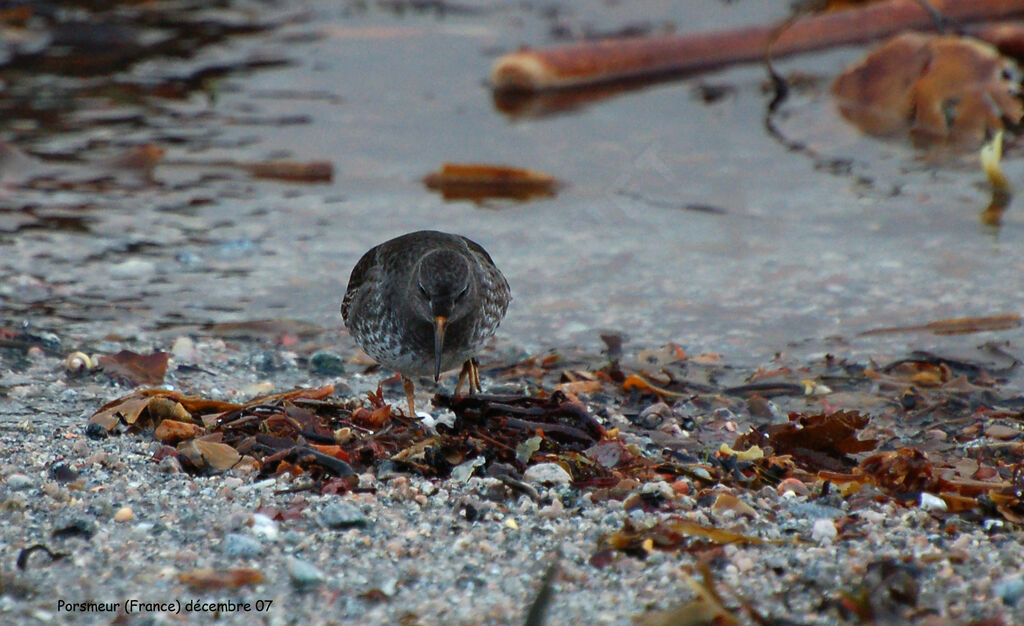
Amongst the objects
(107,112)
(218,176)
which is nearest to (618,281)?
(218,176)

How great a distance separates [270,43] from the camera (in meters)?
12.1

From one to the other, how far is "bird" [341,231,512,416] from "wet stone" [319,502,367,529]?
1.19 meters

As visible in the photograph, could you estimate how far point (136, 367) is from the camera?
5551 mm

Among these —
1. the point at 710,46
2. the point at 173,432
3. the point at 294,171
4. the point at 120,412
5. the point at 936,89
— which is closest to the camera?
the point at 173,432

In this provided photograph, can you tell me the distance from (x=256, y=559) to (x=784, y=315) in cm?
417

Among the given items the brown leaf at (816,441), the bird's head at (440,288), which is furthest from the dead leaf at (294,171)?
the brown leaf at (816,441)

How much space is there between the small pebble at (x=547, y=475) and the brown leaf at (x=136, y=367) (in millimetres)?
2153

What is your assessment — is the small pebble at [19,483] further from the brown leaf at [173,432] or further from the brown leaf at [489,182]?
the brown leaf at [489,182]

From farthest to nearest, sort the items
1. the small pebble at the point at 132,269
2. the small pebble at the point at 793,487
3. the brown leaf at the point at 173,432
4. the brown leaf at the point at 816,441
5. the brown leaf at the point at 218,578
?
the small pebble at the point at 132,269 < the brown leaf at the point at 816,441 < the brown leaf at the point at 173,432 < the small pebble at the point at 793,487 < the brown leaf at the point at 218,578

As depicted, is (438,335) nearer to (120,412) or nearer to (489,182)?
(120,412)

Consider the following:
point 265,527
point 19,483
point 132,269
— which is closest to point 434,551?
point 265,527

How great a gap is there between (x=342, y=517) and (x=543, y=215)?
4909mm

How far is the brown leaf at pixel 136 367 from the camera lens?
5.46 metres

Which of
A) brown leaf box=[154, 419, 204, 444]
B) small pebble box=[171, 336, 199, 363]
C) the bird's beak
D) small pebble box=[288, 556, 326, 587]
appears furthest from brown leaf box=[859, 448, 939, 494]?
small pebble box=[171, 336, 199, 363]
